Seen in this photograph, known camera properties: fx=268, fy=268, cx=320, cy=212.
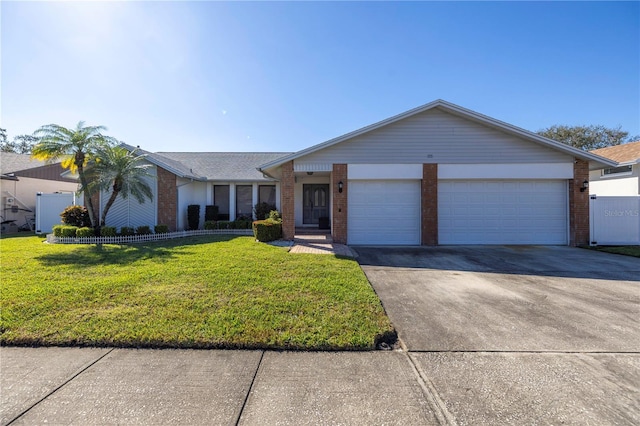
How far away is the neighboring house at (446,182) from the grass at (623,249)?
577 mm

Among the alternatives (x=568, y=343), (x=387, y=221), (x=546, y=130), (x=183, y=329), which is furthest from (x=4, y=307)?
(x=546, y=130)

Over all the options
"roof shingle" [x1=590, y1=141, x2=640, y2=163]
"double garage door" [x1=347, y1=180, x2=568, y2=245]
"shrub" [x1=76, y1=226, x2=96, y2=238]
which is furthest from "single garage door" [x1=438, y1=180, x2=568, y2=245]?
"shrub" [x1=76, y1=226, x2=96, y2=238]

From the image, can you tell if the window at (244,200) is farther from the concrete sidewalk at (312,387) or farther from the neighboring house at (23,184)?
the concrete sidewalk at (312,387)

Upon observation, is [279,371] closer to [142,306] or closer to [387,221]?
[142,306]

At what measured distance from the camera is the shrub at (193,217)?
14.1 metres

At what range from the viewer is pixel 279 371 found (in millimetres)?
2768

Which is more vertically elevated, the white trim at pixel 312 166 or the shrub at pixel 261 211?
the white trim at pixel 312 166

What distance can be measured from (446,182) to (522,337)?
785 cm

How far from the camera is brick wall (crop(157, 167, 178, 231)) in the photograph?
42.1ft

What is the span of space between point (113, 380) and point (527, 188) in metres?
12.9

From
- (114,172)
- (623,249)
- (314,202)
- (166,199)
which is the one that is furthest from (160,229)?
(623,249)

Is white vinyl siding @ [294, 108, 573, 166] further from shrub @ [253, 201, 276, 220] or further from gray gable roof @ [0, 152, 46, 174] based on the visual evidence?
gray gable roof @ [0, 152, 46, 174]

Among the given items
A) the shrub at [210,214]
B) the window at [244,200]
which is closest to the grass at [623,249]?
the window at [244,200]

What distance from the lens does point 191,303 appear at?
430cm
